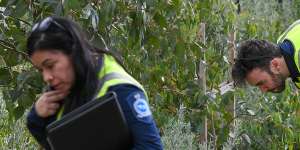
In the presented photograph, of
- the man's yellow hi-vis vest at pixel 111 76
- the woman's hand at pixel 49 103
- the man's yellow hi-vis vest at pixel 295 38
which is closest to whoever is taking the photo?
the man's yellow hi-vis vest at pixel 111 76

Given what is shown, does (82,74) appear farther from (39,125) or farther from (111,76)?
(39,125)

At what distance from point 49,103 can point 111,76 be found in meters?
0.27

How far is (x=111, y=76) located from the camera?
2.15 meters

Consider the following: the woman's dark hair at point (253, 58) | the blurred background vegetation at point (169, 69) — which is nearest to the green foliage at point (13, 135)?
the blurred background vegetation at point (169, 69)

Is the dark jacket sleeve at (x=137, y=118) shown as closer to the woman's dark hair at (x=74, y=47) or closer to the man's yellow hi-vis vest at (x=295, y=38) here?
the woman's dark hair at (x=74, y=47)

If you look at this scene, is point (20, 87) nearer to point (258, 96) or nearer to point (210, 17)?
point (210, 17)

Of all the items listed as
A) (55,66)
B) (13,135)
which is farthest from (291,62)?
(55,66)

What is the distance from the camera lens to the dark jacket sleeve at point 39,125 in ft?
7.70

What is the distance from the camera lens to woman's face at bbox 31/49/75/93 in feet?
6.97

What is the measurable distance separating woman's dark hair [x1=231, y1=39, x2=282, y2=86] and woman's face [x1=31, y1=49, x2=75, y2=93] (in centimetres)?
206

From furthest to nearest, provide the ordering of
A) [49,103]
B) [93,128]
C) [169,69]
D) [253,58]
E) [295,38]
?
[169,69] < [253,58] < [295,38] < [49,103] < [93,128]

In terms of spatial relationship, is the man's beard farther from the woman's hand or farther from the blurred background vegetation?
the woman's hand

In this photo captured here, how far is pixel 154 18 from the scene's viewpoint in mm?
3891

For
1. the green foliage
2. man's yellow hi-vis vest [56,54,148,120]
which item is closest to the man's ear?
the green foliage
